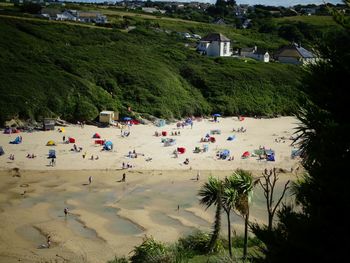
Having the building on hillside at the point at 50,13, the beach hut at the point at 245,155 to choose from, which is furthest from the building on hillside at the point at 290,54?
the beach hut at the point at 245,155

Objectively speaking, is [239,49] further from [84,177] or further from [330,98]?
[330,98]

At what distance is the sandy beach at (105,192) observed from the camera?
2333 cm

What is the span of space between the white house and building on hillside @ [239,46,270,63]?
5.05 metres

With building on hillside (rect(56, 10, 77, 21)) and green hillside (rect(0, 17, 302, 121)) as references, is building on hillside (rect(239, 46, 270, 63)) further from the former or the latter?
building on hillside (rect(56, 10, 77, 21))

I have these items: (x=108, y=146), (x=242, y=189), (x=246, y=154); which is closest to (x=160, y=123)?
(x=108, y=146)

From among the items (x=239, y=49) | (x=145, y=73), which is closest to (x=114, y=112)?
(x=145, y=73)

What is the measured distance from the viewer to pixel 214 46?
90.2 metres

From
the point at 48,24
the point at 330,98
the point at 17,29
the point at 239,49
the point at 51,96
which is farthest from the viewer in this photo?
the point at 239,49

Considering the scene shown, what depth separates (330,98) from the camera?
6.91 meters

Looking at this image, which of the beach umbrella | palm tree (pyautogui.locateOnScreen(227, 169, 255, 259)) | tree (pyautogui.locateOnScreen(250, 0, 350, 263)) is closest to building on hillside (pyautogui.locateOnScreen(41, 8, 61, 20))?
the beach umbrella

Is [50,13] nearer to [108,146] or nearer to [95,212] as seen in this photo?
[108,146]

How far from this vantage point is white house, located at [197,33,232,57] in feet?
294

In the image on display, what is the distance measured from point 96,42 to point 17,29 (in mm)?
13263

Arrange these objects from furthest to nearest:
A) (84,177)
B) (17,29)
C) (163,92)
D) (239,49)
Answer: (239,49)
(17,29)
(163,92)
(84,177)
